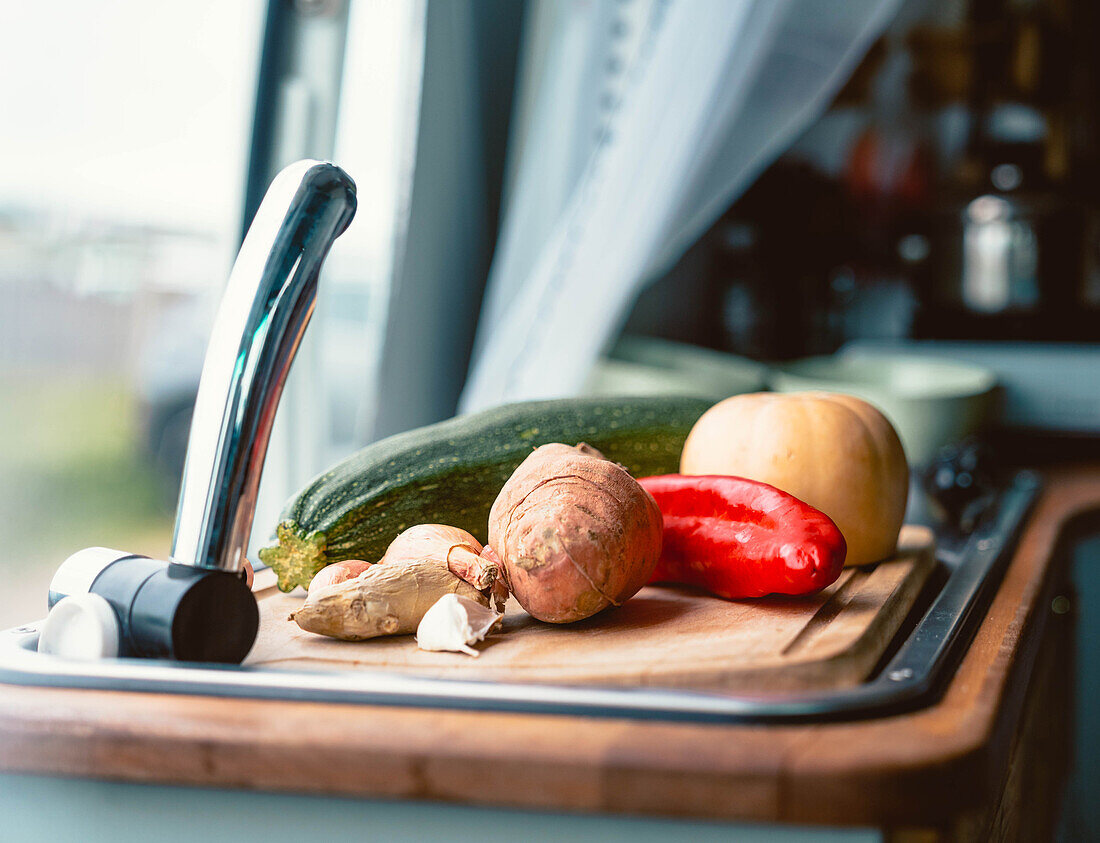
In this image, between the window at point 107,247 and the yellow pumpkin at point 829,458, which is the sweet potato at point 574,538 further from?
the window at point 107,247

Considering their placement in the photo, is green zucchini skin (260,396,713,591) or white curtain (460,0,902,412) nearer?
green zucchini skin (260,396,713,591)

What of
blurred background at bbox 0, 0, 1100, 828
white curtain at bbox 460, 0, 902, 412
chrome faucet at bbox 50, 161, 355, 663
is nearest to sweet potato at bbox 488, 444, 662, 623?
chrome faucet at bbox 50, 161, 355, 663

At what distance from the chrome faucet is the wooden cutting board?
40mm

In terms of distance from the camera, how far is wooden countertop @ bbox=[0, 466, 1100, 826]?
0.38 metres

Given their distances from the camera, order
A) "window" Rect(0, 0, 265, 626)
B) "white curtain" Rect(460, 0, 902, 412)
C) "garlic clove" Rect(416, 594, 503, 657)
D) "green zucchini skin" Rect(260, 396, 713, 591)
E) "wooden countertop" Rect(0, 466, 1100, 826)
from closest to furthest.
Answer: "wooden countertop" Rect(0, 466, 1100, 826) < "garlic clove" Rect(416, 594, 503, 657) < "green zucchini skin" Rect(260, 396, 713, 591) < "white curtain" Rect(460, 0, 902, 412) < "window" Rect(0, 0, 265, 626)

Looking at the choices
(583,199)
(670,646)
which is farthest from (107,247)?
(670,646)

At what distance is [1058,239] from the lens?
5.14 ft

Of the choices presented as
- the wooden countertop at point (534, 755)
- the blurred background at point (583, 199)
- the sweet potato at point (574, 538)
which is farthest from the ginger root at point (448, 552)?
the blurred background at point (583, 199)

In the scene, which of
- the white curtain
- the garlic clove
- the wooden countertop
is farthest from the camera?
the white curtain

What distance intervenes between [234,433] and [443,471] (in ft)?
0.85

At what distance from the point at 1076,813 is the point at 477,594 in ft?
2.98

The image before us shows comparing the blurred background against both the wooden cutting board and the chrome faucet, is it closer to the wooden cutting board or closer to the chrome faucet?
the wooden cutting board

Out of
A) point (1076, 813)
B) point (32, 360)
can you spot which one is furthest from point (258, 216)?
point (32, 360)

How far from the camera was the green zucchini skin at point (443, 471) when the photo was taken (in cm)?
65
